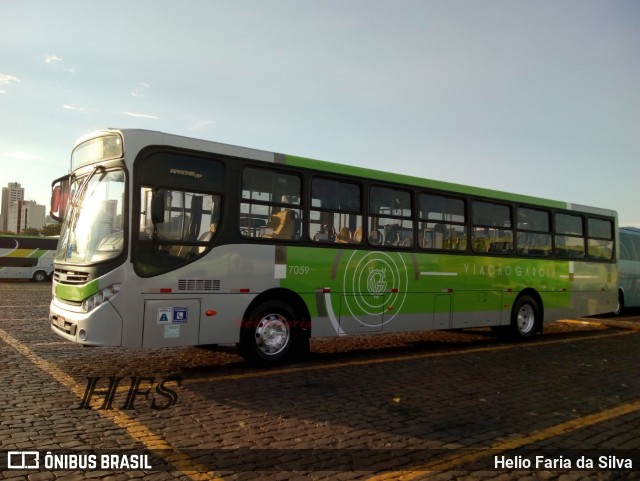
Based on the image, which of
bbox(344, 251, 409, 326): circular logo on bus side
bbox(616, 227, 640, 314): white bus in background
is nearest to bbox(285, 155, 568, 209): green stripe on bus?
bbox(344, 251, 409, 326): circular logo on bus side

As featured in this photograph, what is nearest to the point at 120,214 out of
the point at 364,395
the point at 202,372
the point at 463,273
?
the point at 202,372

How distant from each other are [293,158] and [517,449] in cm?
555

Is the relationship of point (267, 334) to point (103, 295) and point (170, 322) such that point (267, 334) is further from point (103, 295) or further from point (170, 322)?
point (103, 295)

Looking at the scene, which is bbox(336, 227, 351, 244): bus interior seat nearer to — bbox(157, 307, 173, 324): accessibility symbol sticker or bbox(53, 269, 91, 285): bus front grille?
bbox(157, 307, 173, 324): accessibility symbol sticker

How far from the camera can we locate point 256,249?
26.8ft

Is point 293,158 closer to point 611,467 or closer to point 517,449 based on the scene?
point 517,449

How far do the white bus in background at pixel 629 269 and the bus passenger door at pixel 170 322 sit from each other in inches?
649

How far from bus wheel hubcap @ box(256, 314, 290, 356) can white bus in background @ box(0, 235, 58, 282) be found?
94.1 ft

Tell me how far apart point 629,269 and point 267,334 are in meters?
16.2

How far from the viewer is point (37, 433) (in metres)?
4.82

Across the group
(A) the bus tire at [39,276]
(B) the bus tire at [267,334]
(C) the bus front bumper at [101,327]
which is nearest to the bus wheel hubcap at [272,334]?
(B) the bus tire at [267,334]

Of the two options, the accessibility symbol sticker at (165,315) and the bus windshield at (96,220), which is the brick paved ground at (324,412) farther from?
the bus windshield at (96,220)

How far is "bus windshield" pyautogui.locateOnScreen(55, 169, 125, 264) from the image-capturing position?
7.13 metres

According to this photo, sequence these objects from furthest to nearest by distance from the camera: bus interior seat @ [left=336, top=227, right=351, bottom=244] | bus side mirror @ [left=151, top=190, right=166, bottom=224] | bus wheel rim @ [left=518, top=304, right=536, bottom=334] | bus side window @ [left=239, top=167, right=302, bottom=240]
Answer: bus wheel rim @ [left=518, top=304, right=536, bottom=334] < bus interior seat @ [left=336, top=227, right=351, bottom=244] < bus side window @ [left=239, top=167, right=302, bottom=240] < bus side mirror @ [left=151, top=190, right=166, bottom=224]
